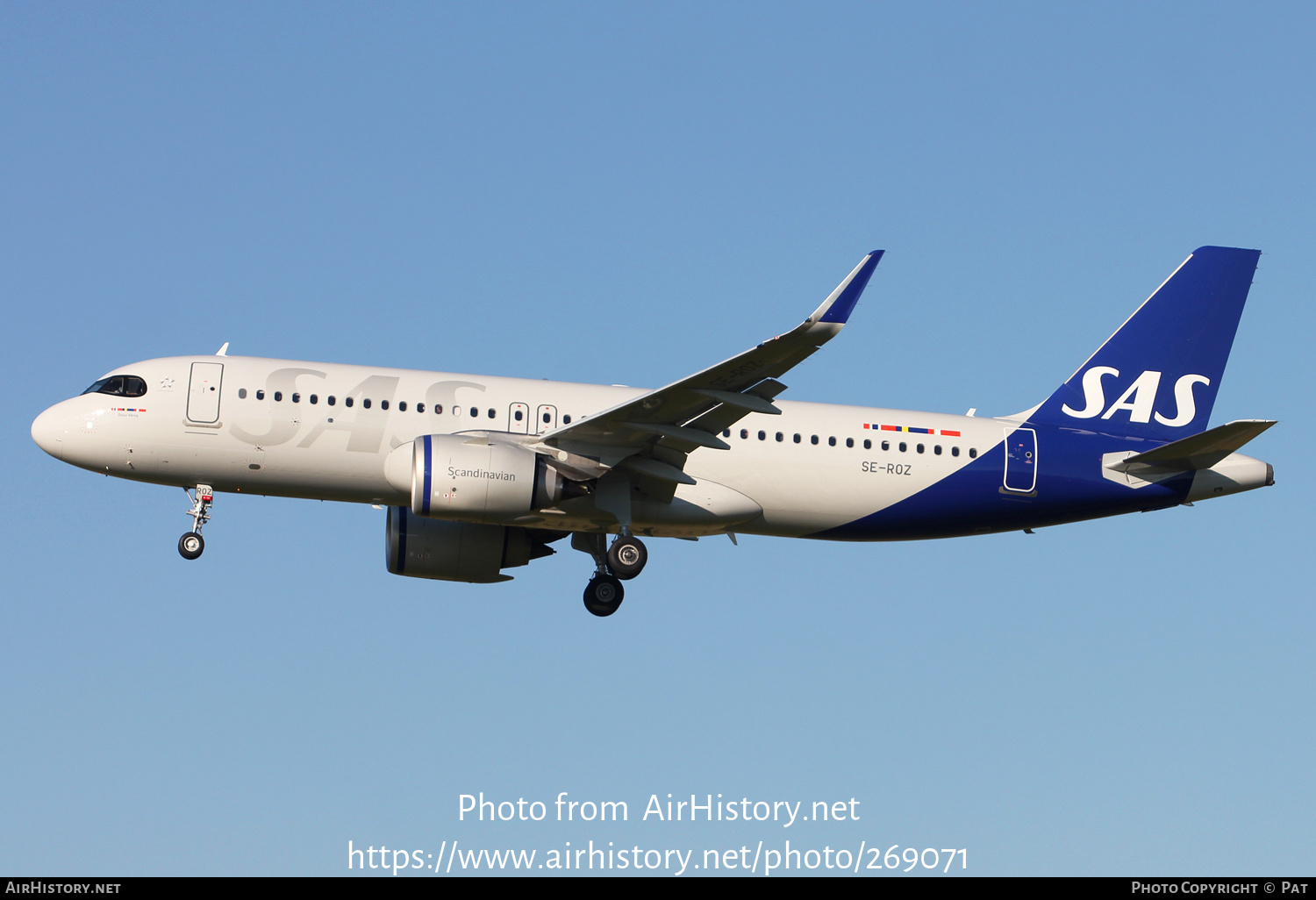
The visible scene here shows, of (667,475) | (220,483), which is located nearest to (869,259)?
(667,475)

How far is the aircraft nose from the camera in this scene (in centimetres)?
2855

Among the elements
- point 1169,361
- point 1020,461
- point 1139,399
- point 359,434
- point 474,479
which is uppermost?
point 1169,361

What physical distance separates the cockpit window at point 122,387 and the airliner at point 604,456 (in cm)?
3

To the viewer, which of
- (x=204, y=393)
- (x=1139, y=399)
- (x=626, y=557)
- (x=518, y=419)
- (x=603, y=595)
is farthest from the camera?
(x=1139, y=399)

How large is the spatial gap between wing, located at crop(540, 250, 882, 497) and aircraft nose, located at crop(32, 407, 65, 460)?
30.7 ft

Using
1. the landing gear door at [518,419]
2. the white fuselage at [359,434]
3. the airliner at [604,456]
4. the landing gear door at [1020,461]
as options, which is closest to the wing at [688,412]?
the airliner at [604,456]

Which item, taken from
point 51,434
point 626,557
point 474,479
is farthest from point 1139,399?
point 51,434

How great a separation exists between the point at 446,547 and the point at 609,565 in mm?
4019

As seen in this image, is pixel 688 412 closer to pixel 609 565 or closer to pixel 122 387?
pixel 609 565

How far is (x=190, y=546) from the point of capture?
94.6 ft

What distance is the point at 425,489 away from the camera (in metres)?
26.8

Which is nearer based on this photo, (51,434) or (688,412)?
(688,412)

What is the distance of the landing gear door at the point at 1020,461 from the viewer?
1204 inches

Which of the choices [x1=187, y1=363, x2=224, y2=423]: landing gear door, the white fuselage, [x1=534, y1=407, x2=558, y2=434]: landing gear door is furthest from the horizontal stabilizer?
[x1=187, y1=363, x2=224, y2=423]: landing gear door
